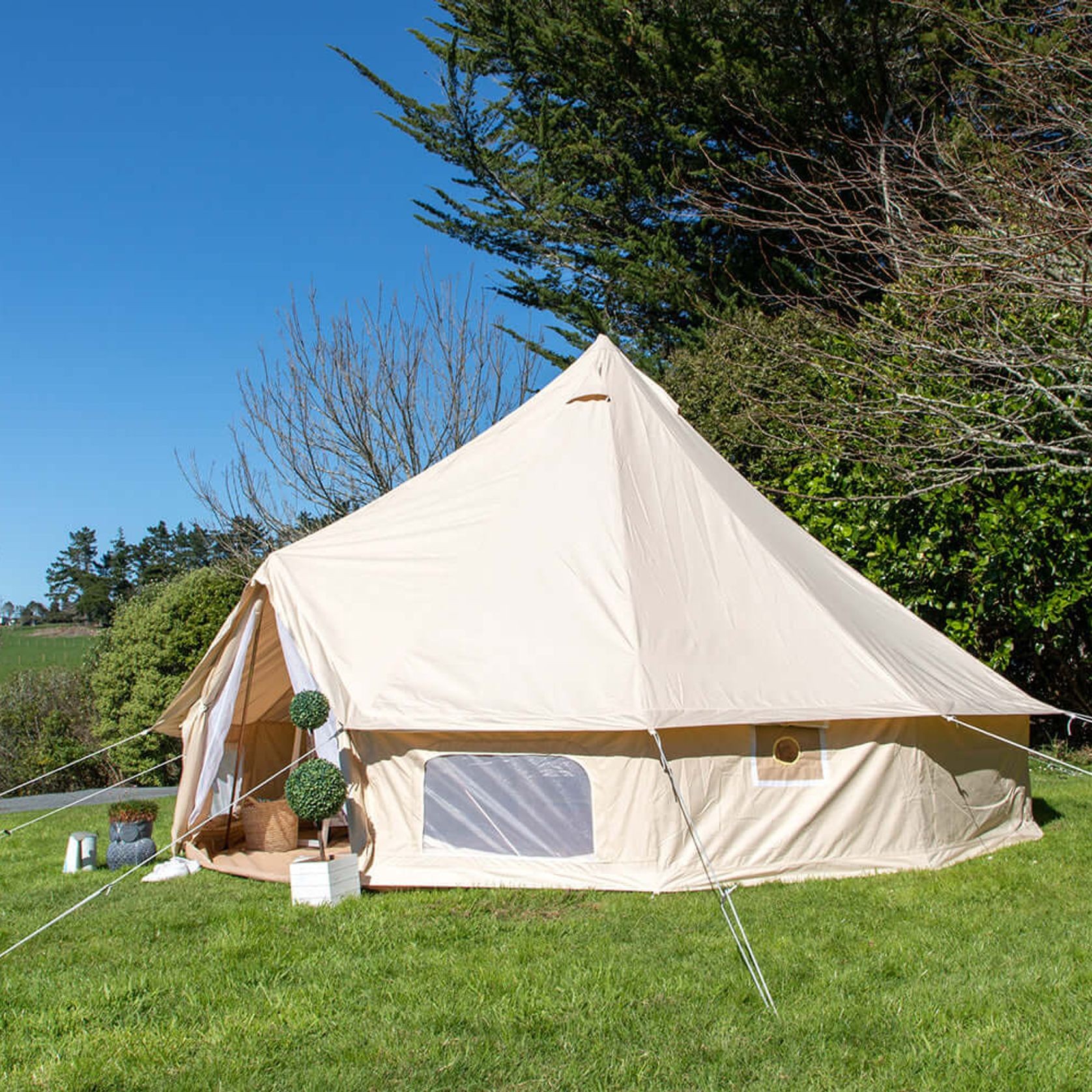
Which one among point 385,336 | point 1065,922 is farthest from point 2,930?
point 385,336

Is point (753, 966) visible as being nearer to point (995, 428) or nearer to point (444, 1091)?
point (444, 1091)

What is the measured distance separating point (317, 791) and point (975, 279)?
20.6 feet

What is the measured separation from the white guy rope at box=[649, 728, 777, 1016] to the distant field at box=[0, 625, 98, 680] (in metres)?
24.7

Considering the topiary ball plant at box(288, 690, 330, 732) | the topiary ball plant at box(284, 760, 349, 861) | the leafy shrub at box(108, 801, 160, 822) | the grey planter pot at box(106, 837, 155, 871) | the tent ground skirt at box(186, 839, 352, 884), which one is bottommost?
the tent ground skirt at box(186, 839, 352, 884)

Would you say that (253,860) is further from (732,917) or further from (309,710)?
(732,917)

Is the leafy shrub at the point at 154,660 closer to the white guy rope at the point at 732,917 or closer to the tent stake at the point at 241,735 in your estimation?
the tent stake at the point at 241,735

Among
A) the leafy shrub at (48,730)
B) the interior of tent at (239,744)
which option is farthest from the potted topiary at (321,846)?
the leafy shrub at (48,730)

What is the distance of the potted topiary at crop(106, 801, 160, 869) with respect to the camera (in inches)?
298

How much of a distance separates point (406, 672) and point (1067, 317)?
22.3 ft

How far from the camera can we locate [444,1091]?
3.49 m

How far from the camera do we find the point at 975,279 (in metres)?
8.34

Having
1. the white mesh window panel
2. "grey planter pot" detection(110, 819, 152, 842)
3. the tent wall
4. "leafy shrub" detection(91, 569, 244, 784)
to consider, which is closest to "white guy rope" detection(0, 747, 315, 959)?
"grey planter pot" detection(110, 819, 152, 842)

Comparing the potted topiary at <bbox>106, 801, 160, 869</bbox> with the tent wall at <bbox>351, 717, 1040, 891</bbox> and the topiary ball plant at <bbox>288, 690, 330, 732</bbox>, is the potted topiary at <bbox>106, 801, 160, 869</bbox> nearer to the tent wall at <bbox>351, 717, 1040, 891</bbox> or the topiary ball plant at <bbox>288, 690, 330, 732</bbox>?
the topiary ball plant at <bbox>288, 690, 330, 732</bbox>

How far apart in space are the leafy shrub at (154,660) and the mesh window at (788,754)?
1062 centimetres
